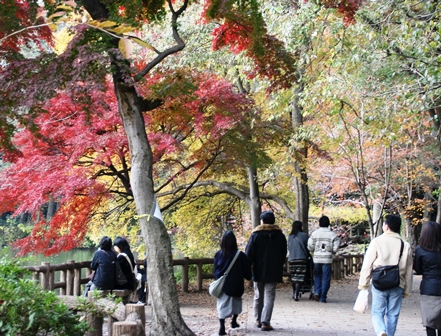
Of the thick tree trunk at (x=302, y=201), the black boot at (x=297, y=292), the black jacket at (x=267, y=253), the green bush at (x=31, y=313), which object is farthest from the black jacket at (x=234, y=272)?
the thick tree trunk at (x=302, y=201)

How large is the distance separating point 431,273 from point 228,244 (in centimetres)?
271

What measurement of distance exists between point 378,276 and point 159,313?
8.74 feet

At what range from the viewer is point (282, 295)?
13.8 meters

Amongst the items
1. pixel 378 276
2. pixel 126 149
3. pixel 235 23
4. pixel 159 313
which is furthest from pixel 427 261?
pixel 126 149

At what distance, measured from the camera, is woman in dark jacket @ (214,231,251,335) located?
774 cm

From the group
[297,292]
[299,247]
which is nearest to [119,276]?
[299,247]

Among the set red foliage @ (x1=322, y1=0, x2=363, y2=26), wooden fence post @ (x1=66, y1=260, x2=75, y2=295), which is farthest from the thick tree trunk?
red foliage @ (x1=322, y1=0, x2=363, y2=26)

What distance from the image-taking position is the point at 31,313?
3953 mm

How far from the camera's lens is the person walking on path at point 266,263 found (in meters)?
8.05

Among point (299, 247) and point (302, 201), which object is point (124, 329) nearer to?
point (299, 247)

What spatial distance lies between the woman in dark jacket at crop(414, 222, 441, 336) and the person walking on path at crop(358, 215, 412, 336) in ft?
0.52

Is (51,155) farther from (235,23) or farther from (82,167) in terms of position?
(235,23)

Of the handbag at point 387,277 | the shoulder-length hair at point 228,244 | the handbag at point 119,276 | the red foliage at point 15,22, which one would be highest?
the red foliage at point 15,22

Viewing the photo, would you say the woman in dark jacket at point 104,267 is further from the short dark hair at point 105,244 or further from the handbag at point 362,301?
the handbag at point 362,301
